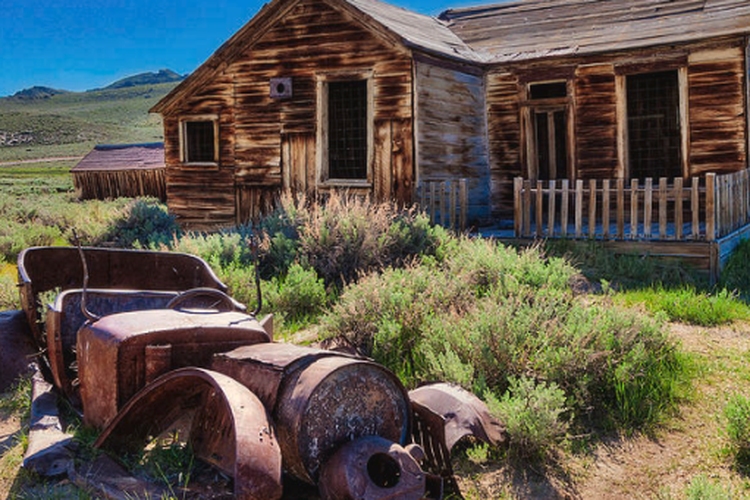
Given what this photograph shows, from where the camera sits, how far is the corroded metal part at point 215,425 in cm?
268

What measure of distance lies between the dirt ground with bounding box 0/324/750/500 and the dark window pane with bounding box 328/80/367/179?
9342 millimetres

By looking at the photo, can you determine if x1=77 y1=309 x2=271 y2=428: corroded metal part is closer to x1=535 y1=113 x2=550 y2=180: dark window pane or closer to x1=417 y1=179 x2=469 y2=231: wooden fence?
x1=417 y1=179 x2=469 y2=231: wooden fence

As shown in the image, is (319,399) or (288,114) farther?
(288,114)

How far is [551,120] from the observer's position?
13242 mm

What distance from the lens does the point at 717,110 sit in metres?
11.5

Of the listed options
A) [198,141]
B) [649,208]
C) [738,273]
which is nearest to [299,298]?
[649,208]

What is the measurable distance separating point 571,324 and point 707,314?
7.82 feet

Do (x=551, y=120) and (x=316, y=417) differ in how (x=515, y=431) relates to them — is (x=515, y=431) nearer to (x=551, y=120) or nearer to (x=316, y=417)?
(x=316, y=417)

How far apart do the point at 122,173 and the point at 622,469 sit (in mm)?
33003

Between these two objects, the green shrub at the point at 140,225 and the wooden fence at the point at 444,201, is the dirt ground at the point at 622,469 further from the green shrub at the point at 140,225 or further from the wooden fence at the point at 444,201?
the green shrub at the point at 140,225

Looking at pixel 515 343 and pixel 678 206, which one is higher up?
pixel 678 206

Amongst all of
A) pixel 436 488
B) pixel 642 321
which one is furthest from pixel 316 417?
pixel 642 321

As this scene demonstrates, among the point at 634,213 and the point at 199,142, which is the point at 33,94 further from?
the point at 634,213

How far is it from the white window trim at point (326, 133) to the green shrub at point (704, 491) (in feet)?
30.4
